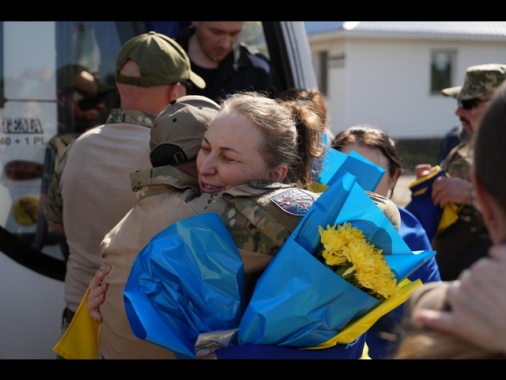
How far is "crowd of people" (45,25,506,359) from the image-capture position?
3.76 ft

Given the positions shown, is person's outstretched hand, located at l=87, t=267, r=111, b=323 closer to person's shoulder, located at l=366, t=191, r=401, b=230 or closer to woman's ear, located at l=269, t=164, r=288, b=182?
woman's ear, located at l=269, t=164, r=288, b=182

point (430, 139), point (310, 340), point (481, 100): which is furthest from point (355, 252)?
point (430, 139)

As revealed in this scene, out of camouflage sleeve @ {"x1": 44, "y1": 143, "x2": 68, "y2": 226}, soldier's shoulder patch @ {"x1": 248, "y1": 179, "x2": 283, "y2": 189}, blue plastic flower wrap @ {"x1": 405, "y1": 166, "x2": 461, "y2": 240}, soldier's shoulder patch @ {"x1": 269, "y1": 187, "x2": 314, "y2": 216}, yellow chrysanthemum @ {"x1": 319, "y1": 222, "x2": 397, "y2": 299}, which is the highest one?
soldier's shoulder patch @ {"x1": 248, "y1": 179, "x2": 283, "y2": 189}

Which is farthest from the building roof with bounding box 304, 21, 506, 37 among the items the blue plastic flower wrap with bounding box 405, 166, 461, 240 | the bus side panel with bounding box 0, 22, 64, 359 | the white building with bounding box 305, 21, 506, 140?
the bus side panel with bounding box 0, 22, 64, 359

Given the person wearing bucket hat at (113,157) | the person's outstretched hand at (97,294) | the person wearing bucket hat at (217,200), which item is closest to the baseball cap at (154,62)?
the person wearing bucket hat at (113,157)

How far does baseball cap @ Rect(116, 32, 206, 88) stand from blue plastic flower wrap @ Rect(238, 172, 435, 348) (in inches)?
50.9

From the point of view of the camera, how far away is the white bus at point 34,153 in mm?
3209

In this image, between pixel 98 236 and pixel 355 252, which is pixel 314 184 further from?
pixel 98 236

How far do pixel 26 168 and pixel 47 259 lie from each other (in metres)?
0.43

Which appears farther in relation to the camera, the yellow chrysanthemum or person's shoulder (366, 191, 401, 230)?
person's shoulder (366, 191, 401, 230)

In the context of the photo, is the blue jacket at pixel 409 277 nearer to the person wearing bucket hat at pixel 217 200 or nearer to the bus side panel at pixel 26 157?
the person wearing bucket hat at pixel 217 200

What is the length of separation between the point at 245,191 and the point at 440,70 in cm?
2135

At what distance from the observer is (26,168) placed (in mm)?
3455

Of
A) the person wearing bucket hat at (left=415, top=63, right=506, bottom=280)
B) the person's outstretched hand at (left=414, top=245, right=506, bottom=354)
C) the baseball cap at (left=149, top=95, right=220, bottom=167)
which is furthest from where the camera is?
the person wearing bucket hat at (left=415, top=63, right=506, bottom=280)
